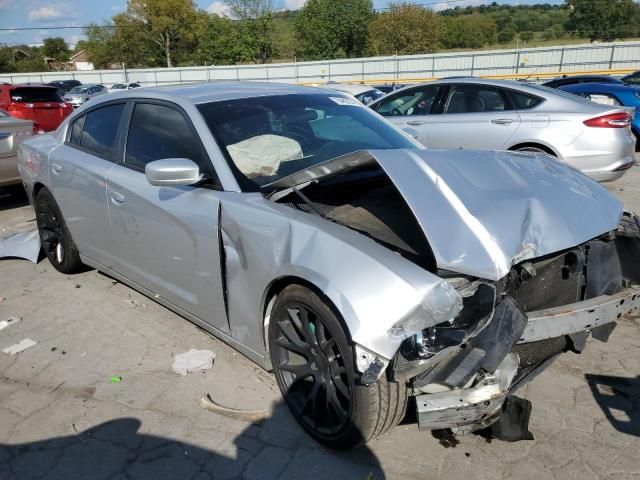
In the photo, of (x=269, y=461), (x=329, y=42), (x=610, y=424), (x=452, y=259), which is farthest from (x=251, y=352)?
(x=329, y=42)

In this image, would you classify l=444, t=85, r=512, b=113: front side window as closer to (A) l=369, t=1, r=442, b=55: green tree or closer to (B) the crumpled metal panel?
(B) the crumpled metal panel

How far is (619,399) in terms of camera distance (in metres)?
2.84

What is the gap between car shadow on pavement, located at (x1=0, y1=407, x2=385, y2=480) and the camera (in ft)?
7.85

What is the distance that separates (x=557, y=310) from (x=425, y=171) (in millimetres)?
856

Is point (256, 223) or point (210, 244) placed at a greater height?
point (256, 223)

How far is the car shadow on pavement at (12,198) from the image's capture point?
26.2 feet

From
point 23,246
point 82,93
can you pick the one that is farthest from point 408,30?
point 23,246

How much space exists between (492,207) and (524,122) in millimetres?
4898

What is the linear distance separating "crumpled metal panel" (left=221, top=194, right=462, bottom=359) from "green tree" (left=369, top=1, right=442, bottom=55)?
63286mm

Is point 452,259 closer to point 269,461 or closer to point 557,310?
point 557,310

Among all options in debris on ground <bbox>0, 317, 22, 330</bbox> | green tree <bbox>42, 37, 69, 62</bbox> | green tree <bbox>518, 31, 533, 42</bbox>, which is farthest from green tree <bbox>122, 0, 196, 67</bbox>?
debris on ground <bbox>0, 317, 22, 330</bbox>

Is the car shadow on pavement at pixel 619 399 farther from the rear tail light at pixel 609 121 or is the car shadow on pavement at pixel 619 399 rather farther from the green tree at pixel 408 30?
the green tree at pixel 408 30

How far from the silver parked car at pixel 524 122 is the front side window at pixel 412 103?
0.02 meters

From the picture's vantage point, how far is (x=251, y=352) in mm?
2799
